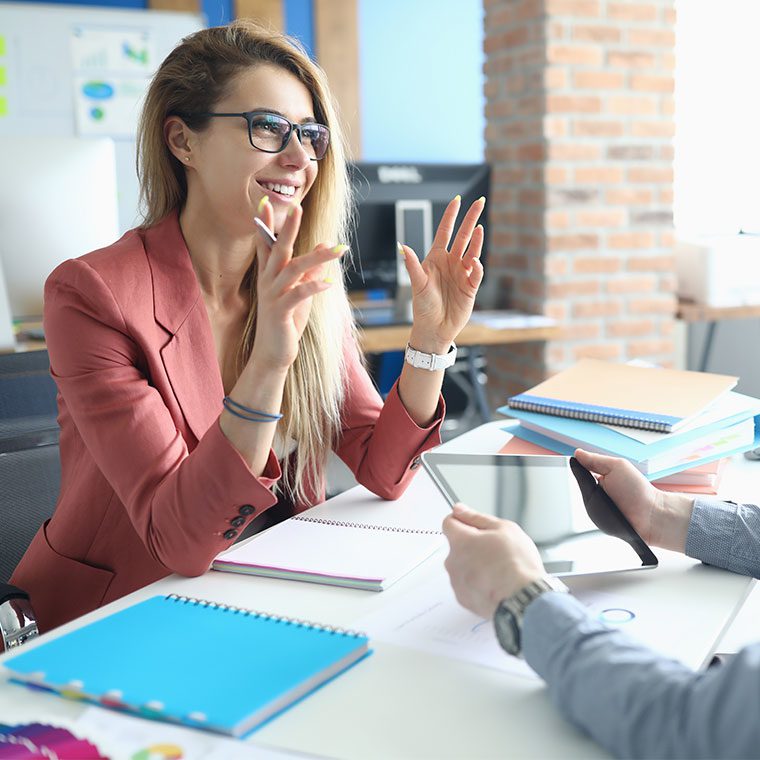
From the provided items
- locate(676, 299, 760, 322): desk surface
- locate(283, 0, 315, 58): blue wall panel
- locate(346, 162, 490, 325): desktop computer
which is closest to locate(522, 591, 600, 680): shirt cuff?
locate(346, 162, 490, 325): desktop computer

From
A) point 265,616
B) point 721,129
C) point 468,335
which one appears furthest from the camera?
point 721,129

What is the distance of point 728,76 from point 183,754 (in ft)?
12.9

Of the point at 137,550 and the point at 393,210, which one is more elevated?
the point at 393,210

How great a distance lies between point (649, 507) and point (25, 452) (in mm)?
923

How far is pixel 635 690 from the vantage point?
68 centimetres

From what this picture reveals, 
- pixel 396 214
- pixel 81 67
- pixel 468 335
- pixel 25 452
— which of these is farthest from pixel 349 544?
pixel 81 67

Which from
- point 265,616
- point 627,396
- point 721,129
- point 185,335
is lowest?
point 265,616

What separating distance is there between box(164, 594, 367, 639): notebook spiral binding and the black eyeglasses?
72 centimetres

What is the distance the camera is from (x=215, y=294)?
1514 millimetres

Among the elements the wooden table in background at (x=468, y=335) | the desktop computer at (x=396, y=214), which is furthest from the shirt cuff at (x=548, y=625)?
the desktop computer at (x=396, y=214)

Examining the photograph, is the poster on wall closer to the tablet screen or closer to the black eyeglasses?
the black eyeglasses

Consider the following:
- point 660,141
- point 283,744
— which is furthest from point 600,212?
point 283,744

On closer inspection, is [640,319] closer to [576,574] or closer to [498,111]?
[498,111]

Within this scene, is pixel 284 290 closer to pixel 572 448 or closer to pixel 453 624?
pixel 453 624
